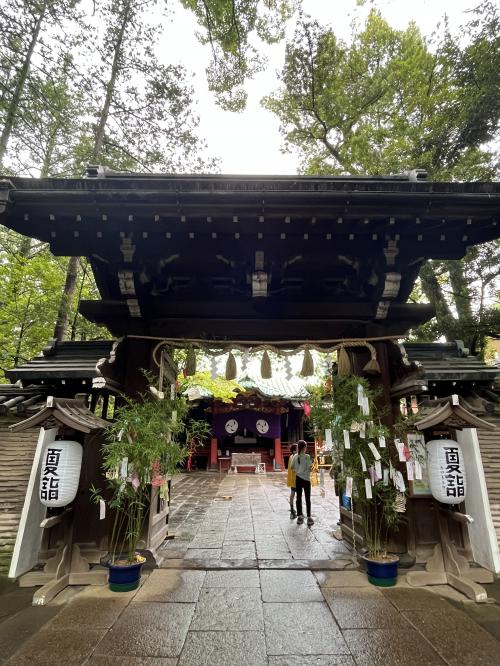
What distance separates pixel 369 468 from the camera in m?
4.38

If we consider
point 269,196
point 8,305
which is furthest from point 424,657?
point 8,305

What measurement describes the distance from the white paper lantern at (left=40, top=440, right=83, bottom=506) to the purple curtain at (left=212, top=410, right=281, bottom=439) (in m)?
15.2

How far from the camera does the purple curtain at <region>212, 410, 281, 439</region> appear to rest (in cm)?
1884

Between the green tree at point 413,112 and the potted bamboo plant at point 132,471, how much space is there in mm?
8578

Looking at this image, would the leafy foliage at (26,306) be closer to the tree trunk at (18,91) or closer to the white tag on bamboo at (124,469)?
the tree trunk at (18,91)

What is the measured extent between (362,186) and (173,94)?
993 cm

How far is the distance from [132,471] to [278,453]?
1577 centimetres

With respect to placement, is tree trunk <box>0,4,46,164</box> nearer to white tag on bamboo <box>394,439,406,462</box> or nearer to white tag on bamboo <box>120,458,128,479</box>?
white tag on bamboo <box>120,458,128,479</box>

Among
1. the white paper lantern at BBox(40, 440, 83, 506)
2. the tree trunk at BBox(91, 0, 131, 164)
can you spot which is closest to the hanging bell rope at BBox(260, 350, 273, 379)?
the white paper lantern at BBox(40, 440, 83, 506)

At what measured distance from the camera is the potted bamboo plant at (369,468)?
4164 millimetres

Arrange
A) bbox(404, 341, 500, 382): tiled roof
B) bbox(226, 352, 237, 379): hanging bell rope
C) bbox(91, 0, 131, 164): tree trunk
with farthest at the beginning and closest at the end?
bbox(91, 0, 131, 164): tree trunk
bbox(226, 352, 237, 379): hanging bell rope
bbox(404, 341, 500, 382): tiled roof

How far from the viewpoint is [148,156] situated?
11359mm

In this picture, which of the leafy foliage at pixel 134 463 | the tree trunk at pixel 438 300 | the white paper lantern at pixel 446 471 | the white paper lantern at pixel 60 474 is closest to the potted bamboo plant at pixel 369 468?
the white paper lantern at pixel 446 471

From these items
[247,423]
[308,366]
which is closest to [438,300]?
[308,366]
